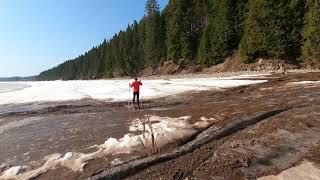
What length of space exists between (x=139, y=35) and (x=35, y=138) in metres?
111

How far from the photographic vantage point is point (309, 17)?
47562 mm

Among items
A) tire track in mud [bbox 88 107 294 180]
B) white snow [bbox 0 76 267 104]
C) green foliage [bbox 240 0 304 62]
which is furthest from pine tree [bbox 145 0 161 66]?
tire track in mud [bbox 88 107 294 180]

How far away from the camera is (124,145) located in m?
13.1

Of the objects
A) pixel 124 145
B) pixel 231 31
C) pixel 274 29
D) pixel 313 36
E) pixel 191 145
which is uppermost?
pixel 231 31

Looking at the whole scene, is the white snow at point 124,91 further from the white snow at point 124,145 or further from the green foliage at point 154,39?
the green foliage at point 154,39

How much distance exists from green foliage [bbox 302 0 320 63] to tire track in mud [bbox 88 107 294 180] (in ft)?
104

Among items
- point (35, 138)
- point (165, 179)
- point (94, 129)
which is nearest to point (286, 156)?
point (165, 179)

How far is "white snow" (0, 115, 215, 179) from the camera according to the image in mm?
11664

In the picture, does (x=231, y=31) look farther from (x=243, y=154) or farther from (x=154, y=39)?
(x=243, y=154)

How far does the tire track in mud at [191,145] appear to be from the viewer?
10.7 meters

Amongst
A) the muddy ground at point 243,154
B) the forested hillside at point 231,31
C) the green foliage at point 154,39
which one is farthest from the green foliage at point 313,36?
the green foliage at point 154,39

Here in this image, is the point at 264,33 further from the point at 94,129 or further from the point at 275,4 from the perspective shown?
the point at 94,129

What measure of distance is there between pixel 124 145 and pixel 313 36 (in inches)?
1537

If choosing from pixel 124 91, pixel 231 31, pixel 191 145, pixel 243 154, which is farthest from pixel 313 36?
pixel 243 154
